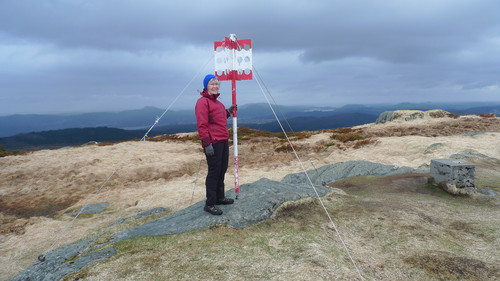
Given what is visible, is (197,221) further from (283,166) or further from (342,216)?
(283,166)

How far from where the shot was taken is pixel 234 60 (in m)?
7.56

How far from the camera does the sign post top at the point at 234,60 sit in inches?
295

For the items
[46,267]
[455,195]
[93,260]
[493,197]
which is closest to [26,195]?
[46,267]

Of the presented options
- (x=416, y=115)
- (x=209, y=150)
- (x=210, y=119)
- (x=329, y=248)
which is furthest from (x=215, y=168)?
(x=416, y=115)

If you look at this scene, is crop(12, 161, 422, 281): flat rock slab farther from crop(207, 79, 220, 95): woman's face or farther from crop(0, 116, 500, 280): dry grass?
crop(207, 79, 220, 95): woman's face

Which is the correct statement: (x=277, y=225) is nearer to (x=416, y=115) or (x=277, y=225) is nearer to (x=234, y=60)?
(x=234, y=60)

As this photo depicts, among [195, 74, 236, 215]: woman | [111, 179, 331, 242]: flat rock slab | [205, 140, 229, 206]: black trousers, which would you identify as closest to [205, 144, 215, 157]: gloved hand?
[195, 74, 236, 215]: woman

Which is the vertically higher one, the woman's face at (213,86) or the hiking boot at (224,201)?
the woman's face at (213,86)

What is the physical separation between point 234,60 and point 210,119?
2.06m

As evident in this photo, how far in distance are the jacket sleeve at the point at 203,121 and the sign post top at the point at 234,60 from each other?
1.59 meters

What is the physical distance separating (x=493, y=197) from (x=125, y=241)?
36.3 feet

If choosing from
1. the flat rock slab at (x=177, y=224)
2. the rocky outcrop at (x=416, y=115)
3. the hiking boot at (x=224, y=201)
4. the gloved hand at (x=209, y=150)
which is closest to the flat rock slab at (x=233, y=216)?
the flat rock slab at (x=177, y=224)

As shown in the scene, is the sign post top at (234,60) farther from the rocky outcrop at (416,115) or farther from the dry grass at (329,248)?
the rocky outcrop at (416,115)

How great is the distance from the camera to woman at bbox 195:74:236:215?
6.29m
